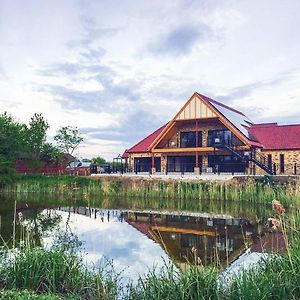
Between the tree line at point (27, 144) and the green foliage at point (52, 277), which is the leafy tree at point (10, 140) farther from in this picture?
the green foliage at point (52, 277)

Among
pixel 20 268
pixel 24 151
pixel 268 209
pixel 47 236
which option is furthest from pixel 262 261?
pixel 24 151

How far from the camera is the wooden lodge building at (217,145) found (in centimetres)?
2934

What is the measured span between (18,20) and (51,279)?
12175mm

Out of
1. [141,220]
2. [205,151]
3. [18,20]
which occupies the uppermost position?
[18,20]

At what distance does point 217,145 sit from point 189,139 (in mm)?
4162

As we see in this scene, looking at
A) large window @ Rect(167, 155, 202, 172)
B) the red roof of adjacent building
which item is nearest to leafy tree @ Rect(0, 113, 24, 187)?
the red roof of adjacent building

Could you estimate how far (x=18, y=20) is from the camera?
1530cm

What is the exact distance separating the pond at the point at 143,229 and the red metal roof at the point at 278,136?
11941 mm

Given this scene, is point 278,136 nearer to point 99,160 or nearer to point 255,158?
point 255,158

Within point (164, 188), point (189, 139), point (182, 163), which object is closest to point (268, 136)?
point (189, 139)

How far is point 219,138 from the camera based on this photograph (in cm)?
3119

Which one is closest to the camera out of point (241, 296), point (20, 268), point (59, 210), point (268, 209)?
point (241, 296)

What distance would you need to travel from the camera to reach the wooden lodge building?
29.3 metres

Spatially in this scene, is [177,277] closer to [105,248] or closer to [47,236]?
[105,248]
